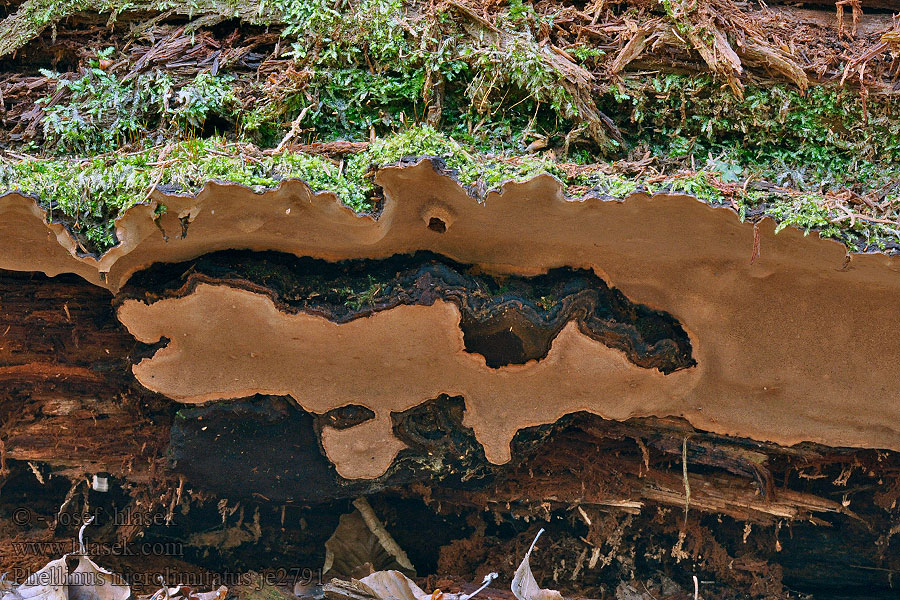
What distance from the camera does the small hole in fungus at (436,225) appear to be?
1.92m

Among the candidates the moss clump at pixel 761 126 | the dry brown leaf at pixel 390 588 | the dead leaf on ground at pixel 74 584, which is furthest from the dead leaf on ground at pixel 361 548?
the moss clump at pixel 761 126

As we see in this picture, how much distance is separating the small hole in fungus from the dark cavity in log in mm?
150

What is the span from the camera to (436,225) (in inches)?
76.2

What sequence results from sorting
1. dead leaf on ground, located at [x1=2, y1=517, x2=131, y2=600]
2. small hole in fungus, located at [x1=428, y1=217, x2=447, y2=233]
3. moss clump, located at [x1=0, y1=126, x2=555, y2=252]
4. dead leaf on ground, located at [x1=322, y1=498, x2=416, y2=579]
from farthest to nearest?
1. dead leaf on ground, located at [x1=322, y1=498, x2=416, y2=579]
2. dead leaf on ground, located at [x1=2, y1=517, x2=131, y2=600]
3. small hole in fungus, located at [x1=428, y1=217, x2=447, y2=233]
4. moss clump, located at [x1=0, y1=126, x2=555, y2=252]

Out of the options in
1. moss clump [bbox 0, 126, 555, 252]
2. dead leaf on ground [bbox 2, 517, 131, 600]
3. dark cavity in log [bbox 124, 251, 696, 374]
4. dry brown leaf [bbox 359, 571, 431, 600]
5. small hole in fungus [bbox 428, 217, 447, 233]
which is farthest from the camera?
dry brown leaf [bbox 359, 571, 431, 600]

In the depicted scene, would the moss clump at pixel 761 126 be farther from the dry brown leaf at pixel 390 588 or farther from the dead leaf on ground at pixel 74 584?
the dead leaf on ground at pixel 74 584

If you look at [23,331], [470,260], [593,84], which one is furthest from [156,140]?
[593,84]

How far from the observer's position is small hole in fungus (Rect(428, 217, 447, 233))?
6.29 feet

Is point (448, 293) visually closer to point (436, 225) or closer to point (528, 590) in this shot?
point (436, 225)

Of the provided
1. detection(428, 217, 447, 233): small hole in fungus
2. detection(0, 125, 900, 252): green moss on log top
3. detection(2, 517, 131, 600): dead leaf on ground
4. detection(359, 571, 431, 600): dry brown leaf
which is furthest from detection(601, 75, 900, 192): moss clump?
detection(2, 517, 131, 600): dead leaf on ground

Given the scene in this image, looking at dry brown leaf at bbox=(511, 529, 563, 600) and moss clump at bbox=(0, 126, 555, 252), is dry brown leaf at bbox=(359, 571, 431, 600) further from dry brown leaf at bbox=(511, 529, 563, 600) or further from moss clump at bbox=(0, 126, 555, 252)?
moss clump at bbox=(0, 126, 555, 252)

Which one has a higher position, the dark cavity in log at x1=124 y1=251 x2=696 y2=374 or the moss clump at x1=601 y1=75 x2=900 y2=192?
the moss clump at x1=601 y1=75 x2=900 y2=192

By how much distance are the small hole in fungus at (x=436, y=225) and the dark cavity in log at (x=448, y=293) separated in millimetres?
150

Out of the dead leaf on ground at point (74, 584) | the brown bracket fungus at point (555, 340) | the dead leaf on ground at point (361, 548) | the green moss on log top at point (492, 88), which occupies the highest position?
the green moss on log top at point (492, 88)
